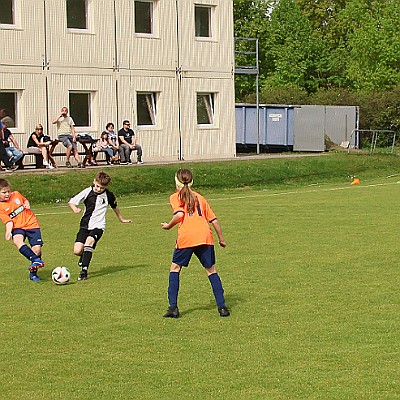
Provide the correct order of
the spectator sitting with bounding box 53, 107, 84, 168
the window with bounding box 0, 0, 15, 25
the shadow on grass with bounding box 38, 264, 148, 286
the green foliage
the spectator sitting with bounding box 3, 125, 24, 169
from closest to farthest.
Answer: the shadow on grass with bounding box 38, 264, 148, 286, the spectator sitting with bounding box 3, 125, 24, 169, the spectator sitting with bounding box 53, 107, 84, 168, the window with bounding box 0, 0, 15, 25, the green foliage

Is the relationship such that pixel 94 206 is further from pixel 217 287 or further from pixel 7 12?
pixel 7 12

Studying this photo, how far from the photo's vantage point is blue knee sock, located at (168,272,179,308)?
1127 cm

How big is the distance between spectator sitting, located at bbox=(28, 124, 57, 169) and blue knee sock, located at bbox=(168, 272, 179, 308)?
2202 centimetres

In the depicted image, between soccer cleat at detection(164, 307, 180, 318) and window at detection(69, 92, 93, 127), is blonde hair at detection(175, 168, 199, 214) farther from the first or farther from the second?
window at detection(69, 92, 93, 127)

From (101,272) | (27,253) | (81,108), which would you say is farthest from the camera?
(81,108)

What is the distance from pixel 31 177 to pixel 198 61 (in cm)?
1233

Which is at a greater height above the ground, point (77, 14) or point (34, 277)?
point (77, 14)

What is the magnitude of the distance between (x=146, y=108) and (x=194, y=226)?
28164mm

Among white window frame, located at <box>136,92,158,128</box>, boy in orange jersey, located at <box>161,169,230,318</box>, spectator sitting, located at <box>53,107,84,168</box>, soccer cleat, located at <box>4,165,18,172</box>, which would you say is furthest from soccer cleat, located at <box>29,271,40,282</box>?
white window frame, located at <box>136,92,158,128</box>

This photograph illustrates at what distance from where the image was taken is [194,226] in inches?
440

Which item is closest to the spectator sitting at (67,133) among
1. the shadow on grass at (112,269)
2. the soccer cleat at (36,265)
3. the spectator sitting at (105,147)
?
the spectator sitting at (105,147)

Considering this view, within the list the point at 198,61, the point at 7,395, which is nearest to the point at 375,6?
the point at 198,61

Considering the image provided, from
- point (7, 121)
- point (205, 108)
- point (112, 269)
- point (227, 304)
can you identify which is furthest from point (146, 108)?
point (227, 304)

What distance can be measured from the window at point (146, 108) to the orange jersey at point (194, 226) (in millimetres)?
27497
